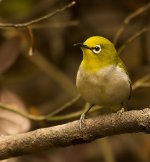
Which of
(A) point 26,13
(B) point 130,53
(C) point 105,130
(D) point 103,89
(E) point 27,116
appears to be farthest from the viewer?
(B) point 130,53

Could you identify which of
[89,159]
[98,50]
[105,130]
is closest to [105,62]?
[98,50]

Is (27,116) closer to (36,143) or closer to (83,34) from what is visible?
(36,143)

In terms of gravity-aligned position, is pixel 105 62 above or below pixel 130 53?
below

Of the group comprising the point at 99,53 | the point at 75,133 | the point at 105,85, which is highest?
the point at 99,53

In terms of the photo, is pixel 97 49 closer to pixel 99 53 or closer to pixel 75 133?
pixel 99 53

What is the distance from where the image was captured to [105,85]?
1827 mm

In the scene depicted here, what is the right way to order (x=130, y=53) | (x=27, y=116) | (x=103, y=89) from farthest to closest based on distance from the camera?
(x=130, y=53) < (x=27, y=116) < (x=103, y=89)

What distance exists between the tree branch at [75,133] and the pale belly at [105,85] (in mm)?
108

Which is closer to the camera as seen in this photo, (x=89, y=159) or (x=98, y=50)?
(x=98, y=50)

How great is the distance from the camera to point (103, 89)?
1831 millimetres

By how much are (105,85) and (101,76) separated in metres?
0.04

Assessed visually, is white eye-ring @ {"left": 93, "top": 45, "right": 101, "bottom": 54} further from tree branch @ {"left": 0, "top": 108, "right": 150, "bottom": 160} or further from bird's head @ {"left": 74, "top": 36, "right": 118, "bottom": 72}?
tree branch @ {"left": 0, "top": 108, "right": 150, "bottom": 160}

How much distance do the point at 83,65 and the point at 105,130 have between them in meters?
0.33

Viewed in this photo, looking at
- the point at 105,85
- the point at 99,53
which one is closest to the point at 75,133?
the point at 105,85
